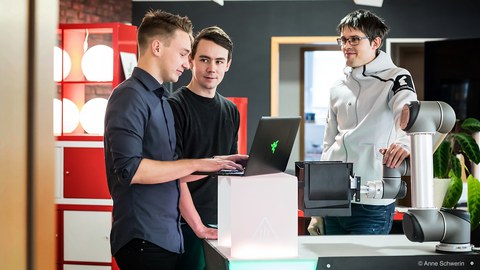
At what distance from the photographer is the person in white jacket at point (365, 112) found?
2764 mm

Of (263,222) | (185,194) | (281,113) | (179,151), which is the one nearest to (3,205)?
(263,222)

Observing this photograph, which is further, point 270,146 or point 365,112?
point 365,112

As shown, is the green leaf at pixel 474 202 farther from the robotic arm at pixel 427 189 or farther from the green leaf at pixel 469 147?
the robotic arm at pixel 427 189

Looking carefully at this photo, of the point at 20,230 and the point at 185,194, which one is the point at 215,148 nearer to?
the point at 185,194

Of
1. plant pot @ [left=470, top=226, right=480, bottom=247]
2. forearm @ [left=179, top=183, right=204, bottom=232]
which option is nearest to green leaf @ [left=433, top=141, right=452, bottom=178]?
plant pot @ [left=470, top=226, right=480, bottom=247]

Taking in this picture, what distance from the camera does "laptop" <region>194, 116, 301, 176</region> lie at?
6.27ft

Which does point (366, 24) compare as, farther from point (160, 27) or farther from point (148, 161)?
point (148, 161)

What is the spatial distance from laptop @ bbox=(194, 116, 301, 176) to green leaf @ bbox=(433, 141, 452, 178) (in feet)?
8.22

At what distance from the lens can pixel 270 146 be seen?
1.98m

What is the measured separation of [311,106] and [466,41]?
6.56m

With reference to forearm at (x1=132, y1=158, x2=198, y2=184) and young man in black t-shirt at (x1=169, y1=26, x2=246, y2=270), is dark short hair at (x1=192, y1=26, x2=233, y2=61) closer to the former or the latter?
young man in black t-shirt at (x1=169, y1=26, x2=246, y2=270)

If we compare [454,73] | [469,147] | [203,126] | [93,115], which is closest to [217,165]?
[203,126]

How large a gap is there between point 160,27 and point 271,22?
725 centimetres

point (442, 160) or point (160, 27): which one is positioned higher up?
point (160, 27)
